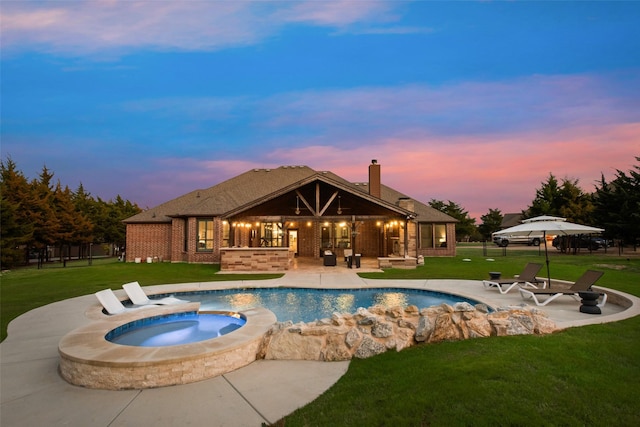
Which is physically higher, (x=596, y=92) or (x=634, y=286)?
(x=596, y=92)

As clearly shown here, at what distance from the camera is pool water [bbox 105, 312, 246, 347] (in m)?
7.19

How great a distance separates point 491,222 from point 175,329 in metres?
55.5

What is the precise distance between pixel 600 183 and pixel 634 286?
84.1 ft

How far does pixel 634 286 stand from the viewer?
1116 centimetres

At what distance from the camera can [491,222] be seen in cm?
5456

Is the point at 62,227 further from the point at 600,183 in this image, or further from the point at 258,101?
the point at 600,183

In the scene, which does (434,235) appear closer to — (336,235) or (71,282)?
(336,235)

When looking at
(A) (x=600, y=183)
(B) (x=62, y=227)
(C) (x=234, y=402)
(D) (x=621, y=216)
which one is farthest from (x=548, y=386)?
(A) (x=600, y=183)

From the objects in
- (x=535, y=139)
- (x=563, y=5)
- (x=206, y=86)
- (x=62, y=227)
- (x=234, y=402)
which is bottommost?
(x=234, y=402)

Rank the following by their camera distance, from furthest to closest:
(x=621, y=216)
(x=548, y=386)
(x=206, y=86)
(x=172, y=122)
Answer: (x=172, y=122), (x=206, y=86), (x=621, y=216), (x=548, y=386)

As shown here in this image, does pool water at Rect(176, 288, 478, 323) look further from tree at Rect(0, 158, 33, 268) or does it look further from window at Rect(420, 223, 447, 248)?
tree at Rect(0, 158, 33, 268)

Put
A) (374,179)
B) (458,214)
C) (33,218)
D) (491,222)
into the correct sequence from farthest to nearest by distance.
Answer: (491,222), (458,214), (33,218), (374,179)

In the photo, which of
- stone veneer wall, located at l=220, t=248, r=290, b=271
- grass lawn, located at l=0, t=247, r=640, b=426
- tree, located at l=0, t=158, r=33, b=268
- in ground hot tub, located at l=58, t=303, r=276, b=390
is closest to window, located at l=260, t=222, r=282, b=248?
stone veneer wall, located at l=220, t=248, r=290, b=271

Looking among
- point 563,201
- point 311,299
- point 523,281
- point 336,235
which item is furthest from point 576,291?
point 563,201
